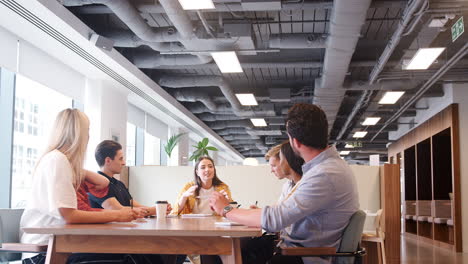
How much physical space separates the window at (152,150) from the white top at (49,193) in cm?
1053

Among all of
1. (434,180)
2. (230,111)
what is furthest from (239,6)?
(434,180)

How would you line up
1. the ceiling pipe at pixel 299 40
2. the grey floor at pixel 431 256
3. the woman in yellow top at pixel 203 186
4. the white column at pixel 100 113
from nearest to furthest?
the woman in yellow top at pixel 203 186, the ceiling pipe at pixel 299 40, the grey floor at pixel 431 256, the white column at pixel 100 113

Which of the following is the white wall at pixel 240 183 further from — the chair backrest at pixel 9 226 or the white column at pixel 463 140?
the chair backrest at pixel 9 226

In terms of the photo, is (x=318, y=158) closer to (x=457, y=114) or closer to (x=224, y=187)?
(x=224, y=187)

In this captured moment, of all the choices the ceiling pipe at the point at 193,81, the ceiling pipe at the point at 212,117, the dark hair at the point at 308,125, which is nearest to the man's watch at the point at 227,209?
the dark hair at the point at 308,125

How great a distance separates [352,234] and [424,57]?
548cm

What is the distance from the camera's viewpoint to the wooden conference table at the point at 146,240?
2.20 metres

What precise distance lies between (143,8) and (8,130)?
223cm

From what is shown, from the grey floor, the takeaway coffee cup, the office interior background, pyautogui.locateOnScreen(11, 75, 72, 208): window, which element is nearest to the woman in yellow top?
the takeaway coffee cup

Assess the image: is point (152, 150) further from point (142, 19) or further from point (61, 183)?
point (61, 183)

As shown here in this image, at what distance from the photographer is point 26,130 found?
728 centimetres

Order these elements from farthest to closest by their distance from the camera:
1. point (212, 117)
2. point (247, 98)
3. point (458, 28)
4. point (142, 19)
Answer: point (212, 117) < point (247, 98) < point (142, 19) < point (458, 28)

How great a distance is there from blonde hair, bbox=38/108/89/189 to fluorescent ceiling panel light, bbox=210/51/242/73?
4.91 metres

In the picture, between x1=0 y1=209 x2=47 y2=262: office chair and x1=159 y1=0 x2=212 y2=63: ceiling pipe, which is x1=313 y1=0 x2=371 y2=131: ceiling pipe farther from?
x1=0 y1=209 x2=47 y2=262: office chair
